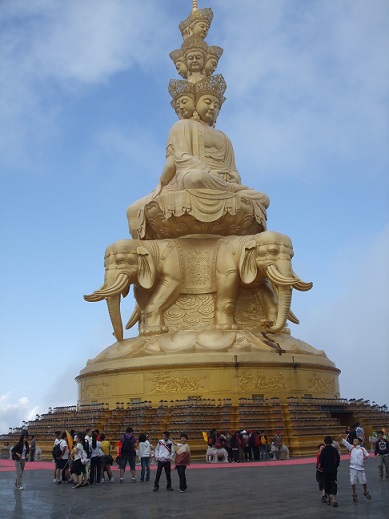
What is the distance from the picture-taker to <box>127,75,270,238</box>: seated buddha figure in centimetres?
2556

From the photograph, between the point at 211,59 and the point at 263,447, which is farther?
the point at 211,59

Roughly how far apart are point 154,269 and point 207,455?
8.87 metres

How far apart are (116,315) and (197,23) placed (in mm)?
14815

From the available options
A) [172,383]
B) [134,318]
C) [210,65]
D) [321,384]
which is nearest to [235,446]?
[172,383]

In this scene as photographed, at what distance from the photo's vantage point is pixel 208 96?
28.7 m

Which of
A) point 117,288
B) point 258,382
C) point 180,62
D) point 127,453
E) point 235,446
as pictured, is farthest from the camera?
point 180,62

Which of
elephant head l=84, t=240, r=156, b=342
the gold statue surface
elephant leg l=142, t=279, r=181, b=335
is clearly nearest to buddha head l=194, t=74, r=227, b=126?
the gold statue surface

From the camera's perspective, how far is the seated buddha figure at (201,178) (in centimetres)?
2556

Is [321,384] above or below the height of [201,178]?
below

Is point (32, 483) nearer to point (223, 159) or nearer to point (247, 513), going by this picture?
point (247, 513)

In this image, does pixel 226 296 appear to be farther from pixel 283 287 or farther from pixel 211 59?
pixel 211 59

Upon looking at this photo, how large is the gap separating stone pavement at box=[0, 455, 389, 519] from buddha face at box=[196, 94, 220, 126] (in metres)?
17.7

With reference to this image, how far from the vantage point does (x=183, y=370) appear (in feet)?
71.5

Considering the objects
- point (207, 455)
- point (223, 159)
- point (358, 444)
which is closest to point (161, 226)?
point (223, 159)
